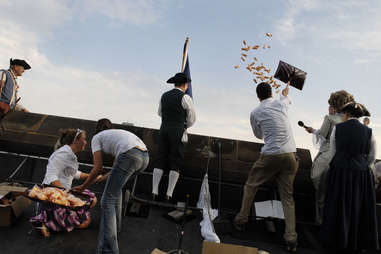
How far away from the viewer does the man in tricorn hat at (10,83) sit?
436 cm

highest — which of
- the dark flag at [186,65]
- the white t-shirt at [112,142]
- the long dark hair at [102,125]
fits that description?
the dark flag at [186,65]

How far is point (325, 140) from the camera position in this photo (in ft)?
11.4

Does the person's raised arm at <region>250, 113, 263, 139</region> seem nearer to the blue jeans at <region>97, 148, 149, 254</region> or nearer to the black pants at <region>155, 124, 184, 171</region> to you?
the black pants at <region>155, 124, 184, 171</region>

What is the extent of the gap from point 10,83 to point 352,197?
5672 millimetres

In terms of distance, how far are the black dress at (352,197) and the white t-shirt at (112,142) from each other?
2.45 meters

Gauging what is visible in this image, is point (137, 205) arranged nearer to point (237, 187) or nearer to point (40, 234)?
point (40, 234)

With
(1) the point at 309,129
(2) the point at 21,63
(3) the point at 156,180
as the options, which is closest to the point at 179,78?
→ (3) the point at 156,180

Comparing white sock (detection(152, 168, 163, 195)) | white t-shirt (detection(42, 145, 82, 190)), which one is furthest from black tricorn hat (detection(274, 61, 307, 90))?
white t-shirt (detection(42, 145, 82, 190))

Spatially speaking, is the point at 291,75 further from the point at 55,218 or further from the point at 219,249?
the point at 55,218

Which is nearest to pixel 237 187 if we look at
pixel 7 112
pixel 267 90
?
pixel 267 90

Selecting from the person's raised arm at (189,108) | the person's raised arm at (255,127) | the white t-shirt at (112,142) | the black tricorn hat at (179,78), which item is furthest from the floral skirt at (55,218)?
the person's raised arm at (255,127)

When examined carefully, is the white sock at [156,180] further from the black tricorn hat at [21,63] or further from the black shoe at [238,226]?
the black tricorn hat at [21,63]

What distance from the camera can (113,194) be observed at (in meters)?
2.39

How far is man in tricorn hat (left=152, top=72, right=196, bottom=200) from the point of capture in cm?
367
